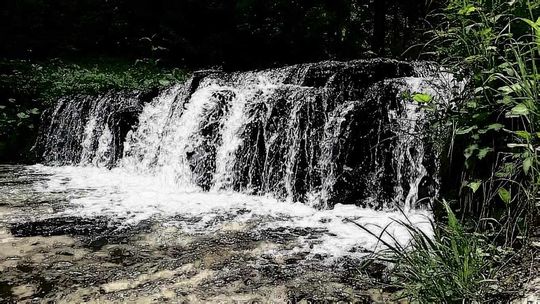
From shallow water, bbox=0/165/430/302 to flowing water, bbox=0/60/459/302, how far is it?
4 centimetres

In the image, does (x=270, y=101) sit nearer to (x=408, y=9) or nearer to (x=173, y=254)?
(x=173, y=254)

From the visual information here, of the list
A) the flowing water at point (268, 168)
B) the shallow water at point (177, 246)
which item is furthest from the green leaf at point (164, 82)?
the shallow water at point (177, 246)

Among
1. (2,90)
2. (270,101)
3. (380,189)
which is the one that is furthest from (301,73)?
(2,90)

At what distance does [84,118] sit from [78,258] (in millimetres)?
6151

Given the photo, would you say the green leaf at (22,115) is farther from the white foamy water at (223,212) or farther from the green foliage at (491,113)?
the green foliage at (491,113)

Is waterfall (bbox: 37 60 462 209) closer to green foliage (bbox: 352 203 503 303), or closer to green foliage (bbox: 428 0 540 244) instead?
green foliage (bbox: 428 0 540 244)

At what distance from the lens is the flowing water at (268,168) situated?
4.27 metres

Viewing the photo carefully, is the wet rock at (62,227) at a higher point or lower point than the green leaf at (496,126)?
lower

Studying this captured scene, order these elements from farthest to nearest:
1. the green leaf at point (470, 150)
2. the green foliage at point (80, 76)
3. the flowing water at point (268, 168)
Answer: the green foliage at point (80, 76)
the flowing water at point (268, 168)
the green leaf at point (470, 150)

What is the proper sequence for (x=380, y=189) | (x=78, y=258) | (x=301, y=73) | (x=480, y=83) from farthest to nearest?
1. (x=301, y=73)
2. (x=380, y=189)
3. (x=78, y=258)
4. (x=480, y=83)

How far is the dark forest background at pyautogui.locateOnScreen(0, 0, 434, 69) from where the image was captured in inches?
548

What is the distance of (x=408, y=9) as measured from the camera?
17.4 metres

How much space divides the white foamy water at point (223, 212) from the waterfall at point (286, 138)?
12.3 inches

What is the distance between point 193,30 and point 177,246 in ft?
40.7
